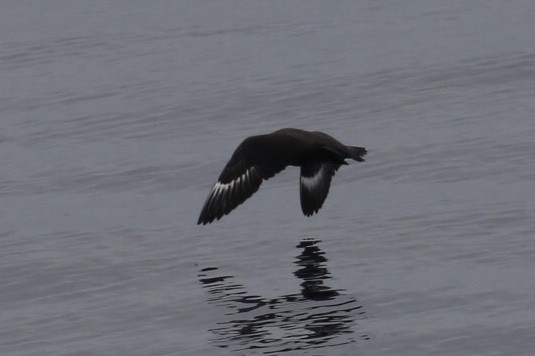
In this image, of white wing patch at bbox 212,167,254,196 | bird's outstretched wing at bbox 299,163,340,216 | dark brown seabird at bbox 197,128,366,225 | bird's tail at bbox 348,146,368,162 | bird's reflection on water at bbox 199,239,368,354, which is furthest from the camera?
bird's outstretched wing at bbox 299,163,340,216

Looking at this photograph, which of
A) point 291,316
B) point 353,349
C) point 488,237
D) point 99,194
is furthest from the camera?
point 99,194

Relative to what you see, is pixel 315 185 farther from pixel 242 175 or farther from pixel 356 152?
pixel 356 152

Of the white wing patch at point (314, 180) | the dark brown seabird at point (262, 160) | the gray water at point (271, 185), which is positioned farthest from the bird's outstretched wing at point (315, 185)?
the dark brown seabird at point (262, 160)

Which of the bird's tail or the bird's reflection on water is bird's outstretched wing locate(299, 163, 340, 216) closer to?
the bird's tail

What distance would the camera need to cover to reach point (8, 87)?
117 ft

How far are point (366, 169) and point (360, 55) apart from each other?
1067 centimetres

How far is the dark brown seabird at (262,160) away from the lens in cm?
2084

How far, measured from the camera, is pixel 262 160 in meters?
21.1

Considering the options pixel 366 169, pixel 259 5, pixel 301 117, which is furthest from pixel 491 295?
pixel 259 5

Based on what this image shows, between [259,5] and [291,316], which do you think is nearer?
[291,316]

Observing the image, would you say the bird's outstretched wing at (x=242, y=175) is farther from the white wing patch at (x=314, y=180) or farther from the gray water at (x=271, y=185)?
the white wing patch at (x=314, y=180)

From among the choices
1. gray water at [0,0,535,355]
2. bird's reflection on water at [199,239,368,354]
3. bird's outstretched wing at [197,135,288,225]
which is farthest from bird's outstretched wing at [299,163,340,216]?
bird's reflection on water at [199,239,368,354]

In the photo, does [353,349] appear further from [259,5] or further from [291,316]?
[259,5]

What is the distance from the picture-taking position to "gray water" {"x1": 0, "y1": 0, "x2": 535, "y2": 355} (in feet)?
59.4
